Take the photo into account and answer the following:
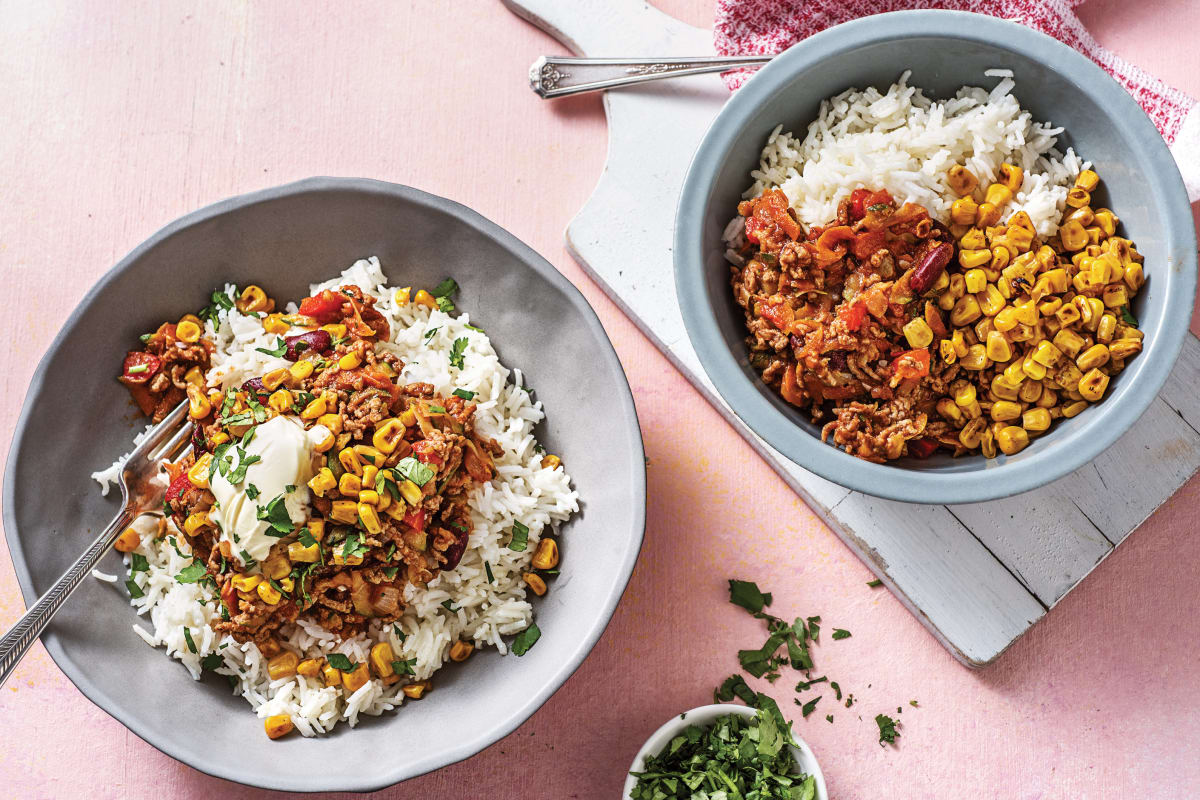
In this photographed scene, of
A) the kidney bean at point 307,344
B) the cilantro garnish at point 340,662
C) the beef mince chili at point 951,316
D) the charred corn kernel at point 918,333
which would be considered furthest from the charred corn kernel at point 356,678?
the charred corn kernel at point 918,333

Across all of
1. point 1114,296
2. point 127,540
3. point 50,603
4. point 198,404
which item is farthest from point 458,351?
point 1114,296

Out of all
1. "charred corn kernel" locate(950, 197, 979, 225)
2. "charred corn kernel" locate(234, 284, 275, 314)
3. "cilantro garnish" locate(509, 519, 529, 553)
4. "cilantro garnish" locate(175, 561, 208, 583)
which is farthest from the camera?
"charred corn kernel" locate(234, 284, 275, 314)

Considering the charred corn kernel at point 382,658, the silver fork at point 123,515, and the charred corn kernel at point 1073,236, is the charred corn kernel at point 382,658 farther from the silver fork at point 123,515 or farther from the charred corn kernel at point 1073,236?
the charred corn kernel at point 1073,236

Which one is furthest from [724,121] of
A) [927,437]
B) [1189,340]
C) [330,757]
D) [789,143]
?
[330,757]

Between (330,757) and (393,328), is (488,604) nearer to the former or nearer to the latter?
(330,757)

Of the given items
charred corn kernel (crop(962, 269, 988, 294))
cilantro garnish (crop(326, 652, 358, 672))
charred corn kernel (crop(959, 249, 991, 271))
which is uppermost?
charred corn kernel (crop(959, 249, 991, 271))

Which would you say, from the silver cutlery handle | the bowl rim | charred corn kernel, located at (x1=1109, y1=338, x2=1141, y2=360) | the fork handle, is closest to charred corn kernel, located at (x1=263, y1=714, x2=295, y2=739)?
the fork handle

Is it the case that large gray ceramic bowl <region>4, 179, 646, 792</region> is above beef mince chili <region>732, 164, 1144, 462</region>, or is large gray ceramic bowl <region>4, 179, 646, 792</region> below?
below

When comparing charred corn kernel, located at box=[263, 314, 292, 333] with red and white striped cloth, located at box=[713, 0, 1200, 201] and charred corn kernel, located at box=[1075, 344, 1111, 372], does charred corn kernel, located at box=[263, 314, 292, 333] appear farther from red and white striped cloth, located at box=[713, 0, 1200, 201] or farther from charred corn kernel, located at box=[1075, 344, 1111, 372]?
charred corn kernel, located at box=[1075, 344, 1111, 372]
